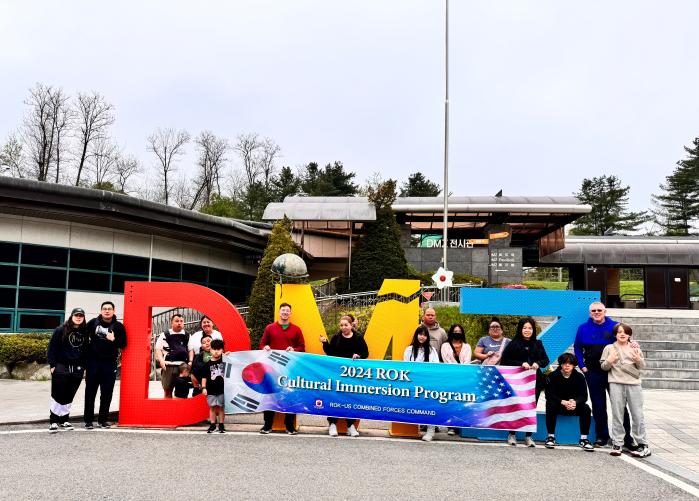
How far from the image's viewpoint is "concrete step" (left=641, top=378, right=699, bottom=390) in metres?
13.6

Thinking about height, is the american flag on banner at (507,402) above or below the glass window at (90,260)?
below

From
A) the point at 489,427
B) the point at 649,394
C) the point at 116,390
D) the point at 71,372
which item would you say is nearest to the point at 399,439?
the point at 489,427

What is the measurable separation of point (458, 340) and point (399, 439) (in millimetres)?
1699

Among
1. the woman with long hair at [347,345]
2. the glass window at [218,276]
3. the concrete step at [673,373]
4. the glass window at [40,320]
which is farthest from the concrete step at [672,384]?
the glass window at [40,320]

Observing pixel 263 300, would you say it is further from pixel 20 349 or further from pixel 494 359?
pixel 494 359

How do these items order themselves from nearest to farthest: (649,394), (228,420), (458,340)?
(458,340) < (228,420) < (649,394)

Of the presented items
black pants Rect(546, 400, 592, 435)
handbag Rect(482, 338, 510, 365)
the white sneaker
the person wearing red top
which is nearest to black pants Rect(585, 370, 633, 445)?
black pants Rect(546, 400, 592, 435)

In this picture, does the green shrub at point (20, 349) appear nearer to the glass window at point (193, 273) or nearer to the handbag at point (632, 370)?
the glass window at point (193, 273)

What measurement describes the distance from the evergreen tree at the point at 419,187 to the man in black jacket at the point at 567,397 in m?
51.6

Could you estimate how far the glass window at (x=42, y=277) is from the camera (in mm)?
14789

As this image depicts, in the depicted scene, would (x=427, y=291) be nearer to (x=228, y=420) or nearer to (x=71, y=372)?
(x=228, y=420)

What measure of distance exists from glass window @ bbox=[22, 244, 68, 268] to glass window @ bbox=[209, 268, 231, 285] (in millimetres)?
5760

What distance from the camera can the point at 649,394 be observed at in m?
12.6

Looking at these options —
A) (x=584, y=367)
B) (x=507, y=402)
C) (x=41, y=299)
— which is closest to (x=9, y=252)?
(x=41, y=299)
